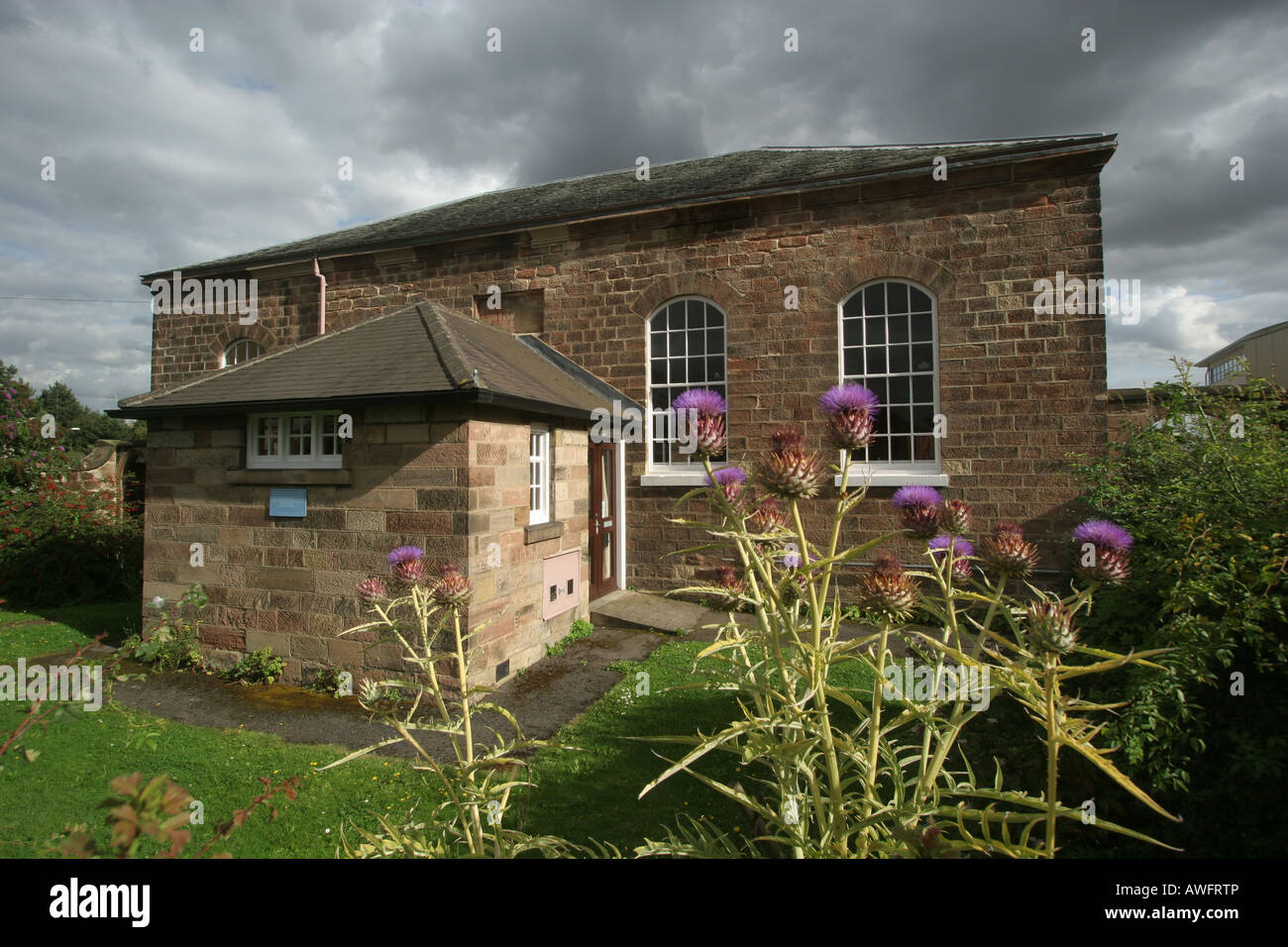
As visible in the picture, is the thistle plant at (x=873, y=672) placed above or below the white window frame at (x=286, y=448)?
below

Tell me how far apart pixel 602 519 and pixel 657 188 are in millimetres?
6440

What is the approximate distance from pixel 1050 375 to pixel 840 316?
3.05 metres

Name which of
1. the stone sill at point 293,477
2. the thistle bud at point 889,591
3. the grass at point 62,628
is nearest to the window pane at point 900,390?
the stone sill at point 293,477

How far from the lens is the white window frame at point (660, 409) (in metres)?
10.6

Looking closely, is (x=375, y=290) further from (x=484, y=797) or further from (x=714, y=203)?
(x=484, y=797)

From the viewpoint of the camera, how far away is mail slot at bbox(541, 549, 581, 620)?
8148 millimetres

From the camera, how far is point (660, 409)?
11.3 m

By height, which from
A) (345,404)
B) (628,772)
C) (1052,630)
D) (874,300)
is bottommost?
(628,772)

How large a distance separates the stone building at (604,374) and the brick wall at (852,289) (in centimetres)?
4

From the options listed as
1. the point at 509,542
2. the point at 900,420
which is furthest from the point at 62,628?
the point at 900,420

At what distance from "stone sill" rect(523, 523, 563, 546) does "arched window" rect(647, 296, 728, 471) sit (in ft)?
10.2

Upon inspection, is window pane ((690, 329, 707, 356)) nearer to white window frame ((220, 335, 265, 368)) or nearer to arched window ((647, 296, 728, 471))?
arched window ((647, 296, 728, 471))

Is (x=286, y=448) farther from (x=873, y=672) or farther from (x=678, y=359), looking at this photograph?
(x=873, y=672)

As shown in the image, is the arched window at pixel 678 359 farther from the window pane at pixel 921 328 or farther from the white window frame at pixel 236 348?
the white window frame at pixel 236 348
